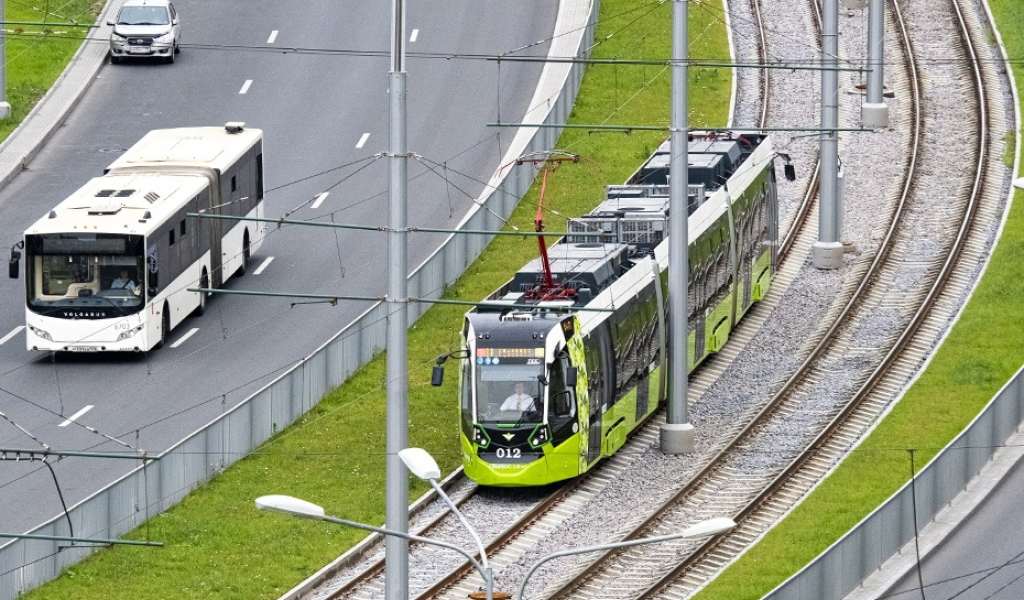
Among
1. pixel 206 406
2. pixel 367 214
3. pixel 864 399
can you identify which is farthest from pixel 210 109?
pixel 864 399

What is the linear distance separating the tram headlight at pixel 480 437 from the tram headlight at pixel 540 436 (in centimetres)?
72

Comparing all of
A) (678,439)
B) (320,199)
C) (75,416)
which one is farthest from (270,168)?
(678,439)

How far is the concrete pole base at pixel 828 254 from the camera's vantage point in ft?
165

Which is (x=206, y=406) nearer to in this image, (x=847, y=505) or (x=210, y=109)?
(x=847, y=505)

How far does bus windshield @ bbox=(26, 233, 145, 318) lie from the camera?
44.3 meters

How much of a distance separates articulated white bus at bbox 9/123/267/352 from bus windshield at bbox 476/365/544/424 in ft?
26.8

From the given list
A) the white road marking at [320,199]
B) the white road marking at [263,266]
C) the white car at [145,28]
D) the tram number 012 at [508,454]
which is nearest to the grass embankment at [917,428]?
the tram number 012 at [508,454]

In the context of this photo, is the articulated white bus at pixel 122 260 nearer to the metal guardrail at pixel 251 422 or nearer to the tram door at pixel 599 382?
the metal guardrail at pixel 251 422

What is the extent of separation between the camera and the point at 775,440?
132 ft

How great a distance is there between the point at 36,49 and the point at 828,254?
26415mm

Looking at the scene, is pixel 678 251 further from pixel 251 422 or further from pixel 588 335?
pixel 251 422

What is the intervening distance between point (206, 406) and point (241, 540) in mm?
6486

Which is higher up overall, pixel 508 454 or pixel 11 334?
pixel 11 334

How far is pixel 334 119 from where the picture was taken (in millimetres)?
60281
